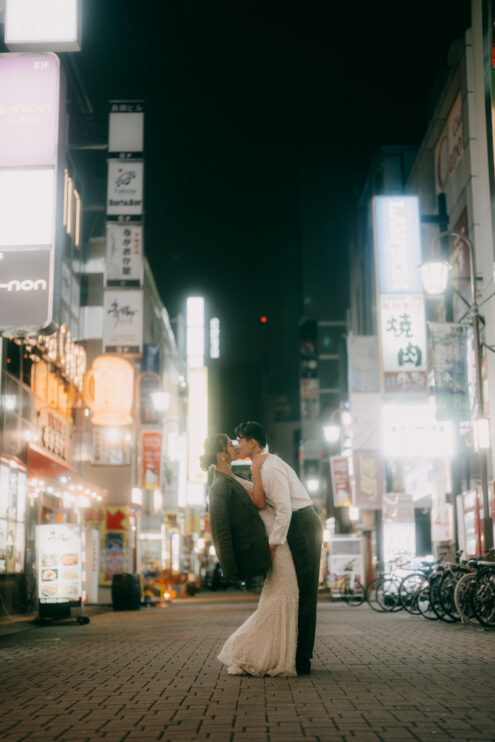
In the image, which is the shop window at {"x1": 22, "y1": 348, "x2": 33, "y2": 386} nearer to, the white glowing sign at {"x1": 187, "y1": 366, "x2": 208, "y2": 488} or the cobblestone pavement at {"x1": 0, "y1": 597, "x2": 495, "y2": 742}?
the cobblestone pavement at {"x1": 0, "y1": 597, "x2": 495, "y2": 742}

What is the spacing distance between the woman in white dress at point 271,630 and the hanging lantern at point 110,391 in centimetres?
2018

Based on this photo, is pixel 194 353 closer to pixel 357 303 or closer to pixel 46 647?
pixel 357 303

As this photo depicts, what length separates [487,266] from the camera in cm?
2128

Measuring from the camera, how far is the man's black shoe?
7.60 metres

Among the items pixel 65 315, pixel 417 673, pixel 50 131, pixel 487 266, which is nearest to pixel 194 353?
pixel 65 315

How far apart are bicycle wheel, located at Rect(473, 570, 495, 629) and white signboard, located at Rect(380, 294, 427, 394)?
30.1 ft

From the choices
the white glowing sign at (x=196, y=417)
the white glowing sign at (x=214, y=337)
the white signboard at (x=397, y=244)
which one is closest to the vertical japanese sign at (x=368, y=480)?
the white signboard at (x=397, y=244)

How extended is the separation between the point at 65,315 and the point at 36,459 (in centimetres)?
927

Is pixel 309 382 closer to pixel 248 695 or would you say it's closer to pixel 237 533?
pixel 237 533

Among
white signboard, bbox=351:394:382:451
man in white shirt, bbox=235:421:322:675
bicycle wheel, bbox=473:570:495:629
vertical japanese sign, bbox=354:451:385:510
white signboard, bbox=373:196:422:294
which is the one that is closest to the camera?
man in white shirt, bbox=235:421:322:675

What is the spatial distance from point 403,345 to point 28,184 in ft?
43.4

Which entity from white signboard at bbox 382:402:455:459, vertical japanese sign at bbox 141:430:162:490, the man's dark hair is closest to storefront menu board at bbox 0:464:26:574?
white signboard at bbox 382:402:455:459


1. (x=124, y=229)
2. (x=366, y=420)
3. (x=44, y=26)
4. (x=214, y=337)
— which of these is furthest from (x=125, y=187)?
(x=214, y=337)

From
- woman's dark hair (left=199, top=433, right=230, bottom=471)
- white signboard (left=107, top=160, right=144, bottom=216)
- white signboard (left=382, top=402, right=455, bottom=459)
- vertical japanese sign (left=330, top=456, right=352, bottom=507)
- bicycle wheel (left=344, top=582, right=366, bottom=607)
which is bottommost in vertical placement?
bicycle wheel (left=344, top=582, right=366, bottom=607)
